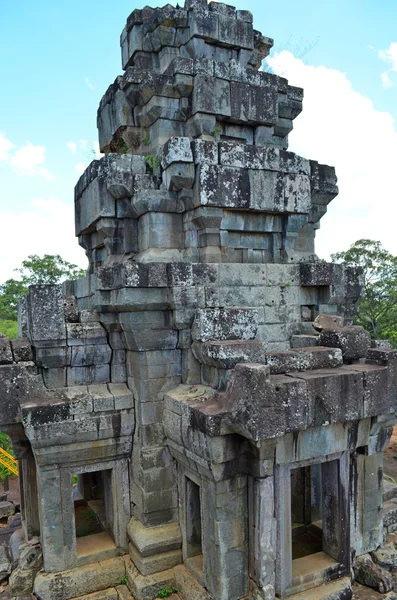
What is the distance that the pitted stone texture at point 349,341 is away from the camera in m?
6.04

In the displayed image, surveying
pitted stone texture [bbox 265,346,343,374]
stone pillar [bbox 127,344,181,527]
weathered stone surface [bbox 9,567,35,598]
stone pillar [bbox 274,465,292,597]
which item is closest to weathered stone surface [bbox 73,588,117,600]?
weathered stone surface [bbox 9,567,35,598]

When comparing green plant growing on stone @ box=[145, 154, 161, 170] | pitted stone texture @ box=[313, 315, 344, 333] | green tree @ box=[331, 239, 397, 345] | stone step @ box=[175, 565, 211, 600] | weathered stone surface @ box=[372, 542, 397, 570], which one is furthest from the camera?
green tree @ box=[331, 239, 397, 345]

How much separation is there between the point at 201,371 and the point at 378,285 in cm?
1716

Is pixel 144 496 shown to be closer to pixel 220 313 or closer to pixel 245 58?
pixel 220 313

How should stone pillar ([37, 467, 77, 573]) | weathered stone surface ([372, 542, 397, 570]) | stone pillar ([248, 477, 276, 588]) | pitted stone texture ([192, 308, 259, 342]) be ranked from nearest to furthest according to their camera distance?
stone pillar ([248, 477, 276, 588]) → pitted stone texture ([192, 308, 259, 342]) → stone pillar ([37, 467, 77, 573]) → weathered stone surface ([372, 542, 397, 570])

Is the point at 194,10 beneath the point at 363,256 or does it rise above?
above

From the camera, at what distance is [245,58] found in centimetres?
718

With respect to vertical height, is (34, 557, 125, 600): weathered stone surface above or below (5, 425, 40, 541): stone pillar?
below

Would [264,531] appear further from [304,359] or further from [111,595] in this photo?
[111,595]

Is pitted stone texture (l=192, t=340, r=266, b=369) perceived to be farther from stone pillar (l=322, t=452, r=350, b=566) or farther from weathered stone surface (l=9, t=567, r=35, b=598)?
weathered stone surface (l=9, t=567, r=35, b=598)

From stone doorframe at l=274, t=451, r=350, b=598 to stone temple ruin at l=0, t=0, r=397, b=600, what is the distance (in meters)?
0.02

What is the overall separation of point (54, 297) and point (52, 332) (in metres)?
0.48

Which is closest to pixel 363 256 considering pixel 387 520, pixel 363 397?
pixel 387 520

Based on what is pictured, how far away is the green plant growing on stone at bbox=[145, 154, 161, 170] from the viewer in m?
6.74
